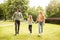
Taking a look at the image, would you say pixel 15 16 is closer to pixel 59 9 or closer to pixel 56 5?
pixel 59 9

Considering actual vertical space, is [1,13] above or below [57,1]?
below

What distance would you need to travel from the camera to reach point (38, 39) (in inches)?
510

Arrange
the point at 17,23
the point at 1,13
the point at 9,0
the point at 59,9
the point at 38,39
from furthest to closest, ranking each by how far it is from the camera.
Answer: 1. the point at 1,13
2. the point at 9,0
3. the point at 59,9
4. the point at 17,23
5. the point at 38,39

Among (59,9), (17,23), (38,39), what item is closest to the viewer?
(38,39)

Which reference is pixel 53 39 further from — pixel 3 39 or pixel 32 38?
pixel 3 39

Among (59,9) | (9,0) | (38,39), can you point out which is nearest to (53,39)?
(38,39)

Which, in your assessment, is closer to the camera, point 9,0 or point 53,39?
point 53,39

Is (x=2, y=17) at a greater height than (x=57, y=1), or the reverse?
(x=57, y=1)

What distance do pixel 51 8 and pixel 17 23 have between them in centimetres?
4551

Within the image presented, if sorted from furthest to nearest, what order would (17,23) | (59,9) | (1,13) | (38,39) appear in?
(1,13) < (59,9) < (17,23) < (38,39)

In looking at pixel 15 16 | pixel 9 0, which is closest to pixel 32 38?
pixel 15 16

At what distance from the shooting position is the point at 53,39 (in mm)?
13070

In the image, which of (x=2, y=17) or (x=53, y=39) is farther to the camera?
(x=2, y=17)

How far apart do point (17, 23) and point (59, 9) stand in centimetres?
3847
